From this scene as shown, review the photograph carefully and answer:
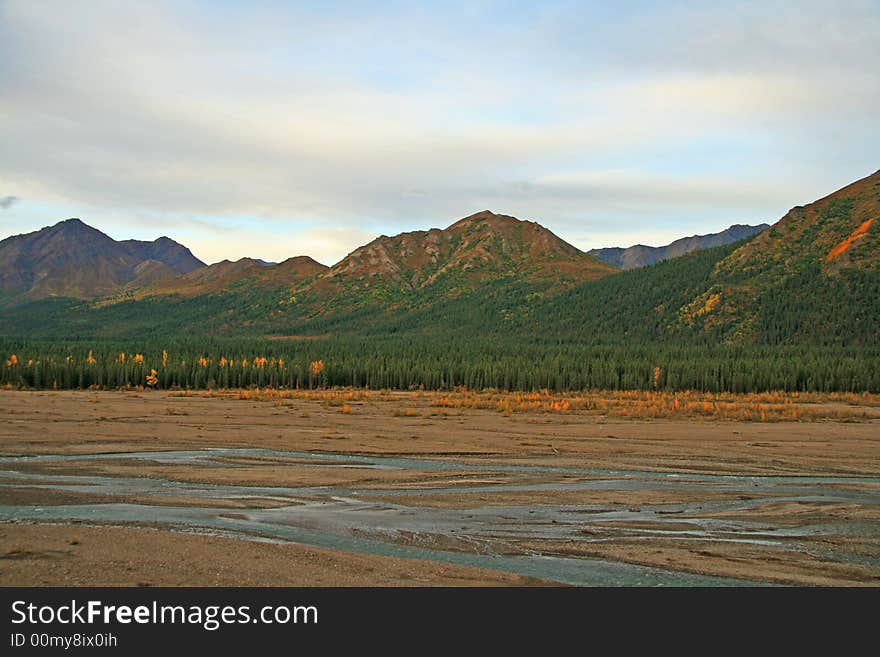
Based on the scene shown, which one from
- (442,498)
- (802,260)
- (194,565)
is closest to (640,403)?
(442,498)

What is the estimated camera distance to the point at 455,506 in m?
20.9

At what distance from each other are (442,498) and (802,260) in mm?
141585

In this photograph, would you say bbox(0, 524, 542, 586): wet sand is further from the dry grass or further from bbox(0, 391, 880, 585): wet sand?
the dry grass

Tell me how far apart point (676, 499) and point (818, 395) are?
5323 centimetres

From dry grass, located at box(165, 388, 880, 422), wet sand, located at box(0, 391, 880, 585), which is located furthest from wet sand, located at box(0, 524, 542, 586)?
dry grass, located at box(165, 388, 880, 422)

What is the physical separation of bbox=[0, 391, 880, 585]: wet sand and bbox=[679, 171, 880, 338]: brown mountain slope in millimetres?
99087

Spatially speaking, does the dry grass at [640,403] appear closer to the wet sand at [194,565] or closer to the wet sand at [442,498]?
the wet sand at [442,498]

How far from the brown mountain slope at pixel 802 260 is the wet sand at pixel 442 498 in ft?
325

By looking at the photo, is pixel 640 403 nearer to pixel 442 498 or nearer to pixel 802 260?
pixel 442 498

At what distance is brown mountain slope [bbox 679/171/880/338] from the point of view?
13238 centimetres

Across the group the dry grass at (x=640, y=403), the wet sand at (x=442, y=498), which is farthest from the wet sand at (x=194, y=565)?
the dry grass at (x=640, y=403)
